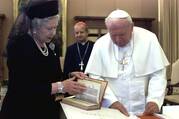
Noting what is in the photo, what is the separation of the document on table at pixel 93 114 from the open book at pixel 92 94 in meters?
0.05

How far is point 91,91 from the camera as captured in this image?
255 centimetres

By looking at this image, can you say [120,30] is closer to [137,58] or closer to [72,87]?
[137,58]

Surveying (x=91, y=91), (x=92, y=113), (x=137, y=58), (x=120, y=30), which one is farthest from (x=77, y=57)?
(x=92, y=113)

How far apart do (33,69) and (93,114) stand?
49 centimetres

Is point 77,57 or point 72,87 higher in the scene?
point 77,57

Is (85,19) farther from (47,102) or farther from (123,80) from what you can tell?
(47,102)

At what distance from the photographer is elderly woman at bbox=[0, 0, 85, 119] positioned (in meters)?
2.29

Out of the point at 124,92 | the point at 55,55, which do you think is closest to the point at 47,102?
the point at 55,55

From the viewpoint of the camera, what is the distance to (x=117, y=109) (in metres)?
2.61

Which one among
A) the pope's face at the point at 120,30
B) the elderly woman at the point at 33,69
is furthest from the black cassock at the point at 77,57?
the elderly woman at the point at 33,69

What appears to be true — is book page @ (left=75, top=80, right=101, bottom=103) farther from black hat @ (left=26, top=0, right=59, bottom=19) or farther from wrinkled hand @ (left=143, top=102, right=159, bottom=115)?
black hat @ (left=26, top=0, right=59, bottom=19)

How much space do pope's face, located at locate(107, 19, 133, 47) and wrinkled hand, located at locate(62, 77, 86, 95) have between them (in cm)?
52

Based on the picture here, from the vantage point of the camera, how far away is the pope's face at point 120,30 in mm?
2805

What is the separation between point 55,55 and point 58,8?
1.10 ft
